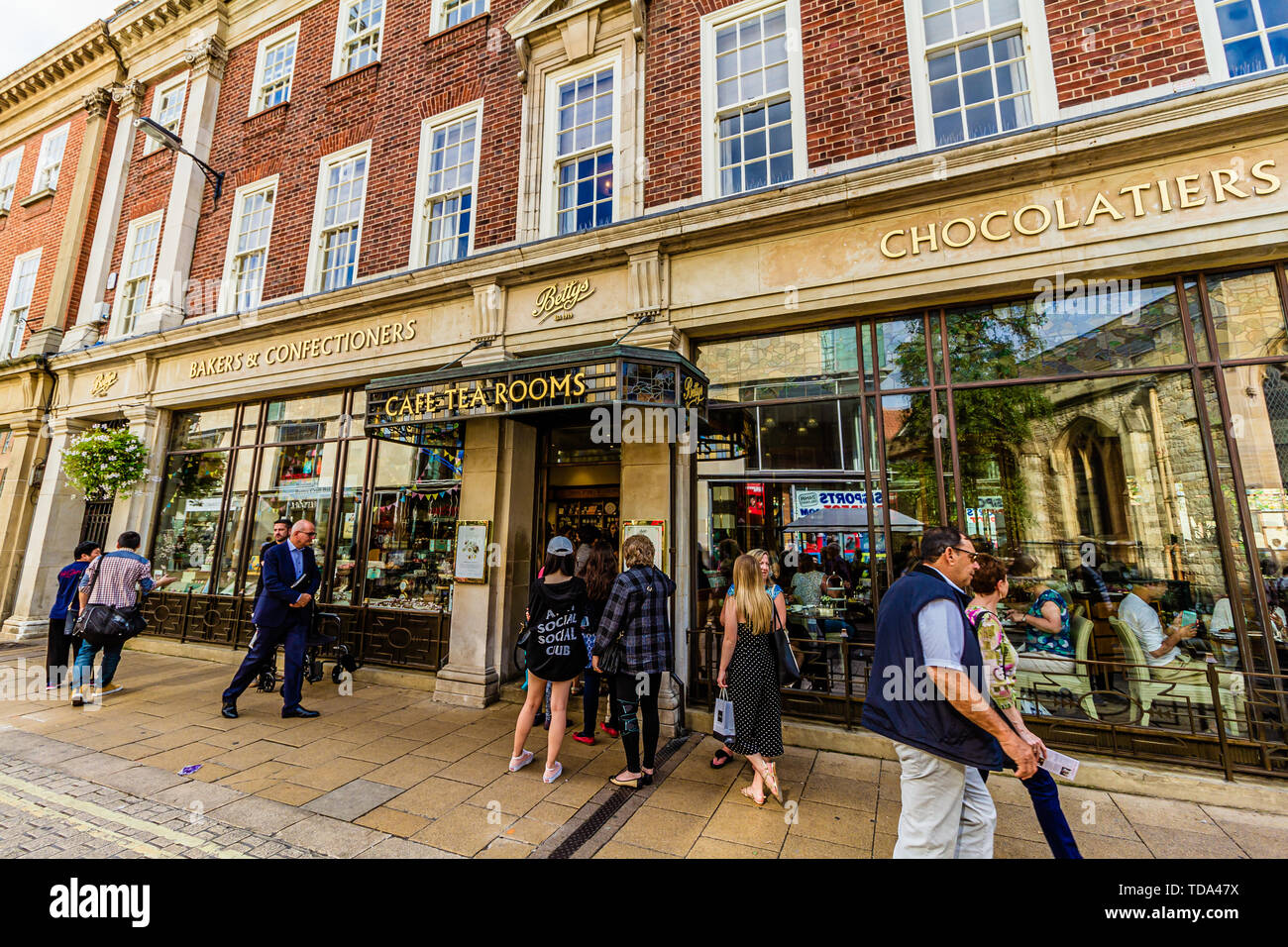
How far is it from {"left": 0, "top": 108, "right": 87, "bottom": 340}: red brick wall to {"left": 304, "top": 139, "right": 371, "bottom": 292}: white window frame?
26.5 ft

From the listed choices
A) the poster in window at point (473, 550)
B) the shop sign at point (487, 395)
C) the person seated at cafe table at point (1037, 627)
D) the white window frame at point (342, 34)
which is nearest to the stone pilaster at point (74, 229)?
the white window frame at point (342, 34)

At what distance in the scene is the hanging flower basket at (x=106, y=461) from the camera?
9484 mm

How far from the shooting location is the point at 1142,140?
483 cm

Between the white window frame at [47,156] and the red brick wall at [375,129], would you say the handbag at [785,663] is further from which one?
the white window frame at [47,156]

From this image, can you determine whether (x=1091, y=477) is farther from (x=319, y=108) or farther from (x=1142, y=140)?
(x=319, y=108)

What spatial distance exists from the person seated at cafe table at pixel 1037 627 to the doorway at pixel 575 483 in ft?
16.2

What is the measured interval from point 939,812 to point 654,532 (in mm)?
3861

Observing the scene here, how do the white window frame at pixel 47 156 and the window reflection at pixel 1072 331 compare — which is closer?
the window reflection at pixel 1072 331

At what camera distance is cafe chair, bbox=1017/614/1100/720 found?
4.84 meters

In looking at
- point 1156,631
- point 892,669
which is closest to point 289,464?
point 892,669

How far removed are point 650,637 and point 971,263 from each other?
4.85 meters

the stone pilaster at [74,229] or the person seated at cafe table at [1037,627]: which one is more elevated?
the stone pilaster at [74,229]

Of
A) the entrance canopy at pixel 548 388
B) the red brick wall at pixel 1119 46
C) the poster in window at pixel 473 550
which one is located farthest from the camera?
the poster in window at pixel 473 550

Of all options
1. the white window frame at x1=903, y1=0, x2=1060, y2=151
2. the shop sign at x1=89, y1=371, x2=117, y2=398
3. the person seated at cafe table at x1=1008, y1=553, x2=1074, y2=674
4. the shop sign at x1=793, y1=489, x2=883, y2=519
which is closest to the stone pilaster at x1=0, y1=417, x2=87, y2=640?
the shop sign at x1=89, y1=371, x2=117, y2=398
